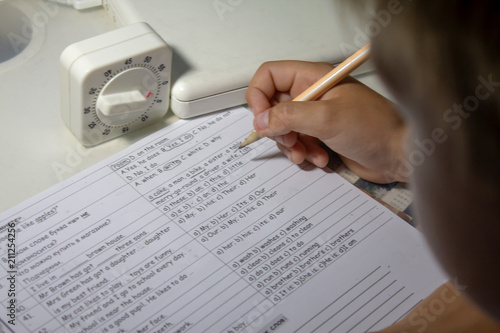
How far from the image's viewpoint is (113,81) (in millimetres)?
578

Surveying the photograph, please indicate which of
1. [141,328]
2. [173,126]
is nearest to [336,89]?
[173,126]

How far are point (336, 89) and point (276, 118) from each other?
0.09 m

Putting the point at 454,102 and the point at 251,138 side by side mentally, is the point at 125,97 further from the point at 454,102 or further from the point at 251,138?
the point at 454,102

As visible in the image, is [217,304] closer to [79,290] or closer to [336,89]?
[79,290]

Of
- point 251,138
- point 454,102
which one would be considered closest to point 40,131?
point 251,138

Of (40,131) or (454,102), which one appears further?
(40,131)

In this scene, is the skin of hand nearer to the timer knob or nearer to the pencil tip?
the pencil tip

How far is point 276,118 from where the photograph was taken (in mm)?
598

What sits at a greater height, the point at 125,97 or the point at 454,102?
the point at 454,102

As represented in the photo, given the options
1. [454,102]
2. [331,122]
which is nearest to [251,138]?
[331,122]

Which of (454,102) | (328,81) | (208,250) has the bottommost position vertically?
(208,250)

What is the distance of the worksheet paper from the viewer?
0.50m

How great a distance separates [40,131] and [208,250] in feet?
0.77

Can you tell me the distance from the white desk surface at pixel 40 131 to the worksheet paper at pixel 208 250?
0.06 feet
